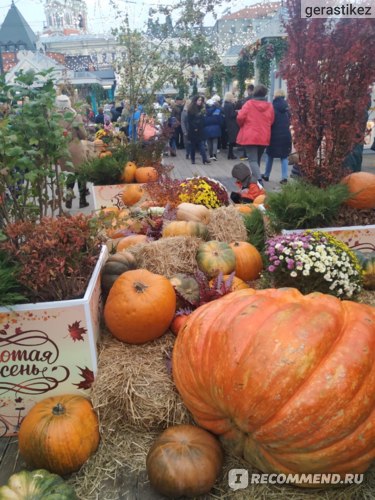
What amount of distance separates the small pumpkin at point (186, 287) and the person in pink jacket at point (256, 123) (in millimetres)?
6534

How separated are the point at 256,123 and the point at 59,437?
8.32 meters

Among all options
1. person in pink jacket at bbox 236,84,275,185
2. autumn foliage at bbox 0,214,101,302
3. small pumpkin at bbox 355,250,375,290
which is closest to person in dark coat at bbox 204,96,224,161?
person in pink jacket at bbox 236,84,275,185

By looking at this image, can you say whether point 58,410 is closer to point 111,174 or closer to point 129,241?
point 129,241

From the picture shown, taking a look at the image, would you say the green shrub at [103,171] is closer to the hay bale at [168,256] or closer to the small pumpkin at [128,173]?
the small pumpkin at [128,173]

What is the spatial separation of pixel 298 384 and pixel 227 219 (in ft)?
8.15

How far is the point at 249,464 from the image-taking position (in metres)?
2.05

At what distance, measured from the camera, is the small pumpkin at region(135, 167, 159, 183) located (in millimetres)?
6207

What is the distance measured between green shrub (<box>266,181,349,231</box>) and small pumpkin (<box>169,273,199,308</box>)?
98 cm

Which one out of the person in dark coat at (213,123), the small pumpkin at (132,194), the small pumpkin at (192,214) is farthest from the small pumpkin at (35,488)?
the person in dark coat at (213,123)

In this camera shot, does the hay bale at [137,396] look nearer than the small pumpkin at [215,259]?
Yes

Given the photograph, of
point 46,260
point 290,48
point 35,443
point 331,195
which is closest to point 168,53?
point 290,48

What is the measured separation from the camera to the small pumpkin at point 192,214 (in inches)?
165

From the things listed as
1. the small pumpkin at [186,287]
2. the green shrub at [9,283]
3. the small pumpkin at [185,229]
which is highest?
the green shrub at [9,283]

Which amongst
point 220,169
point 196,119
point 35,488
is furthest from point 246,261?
point 196,119
